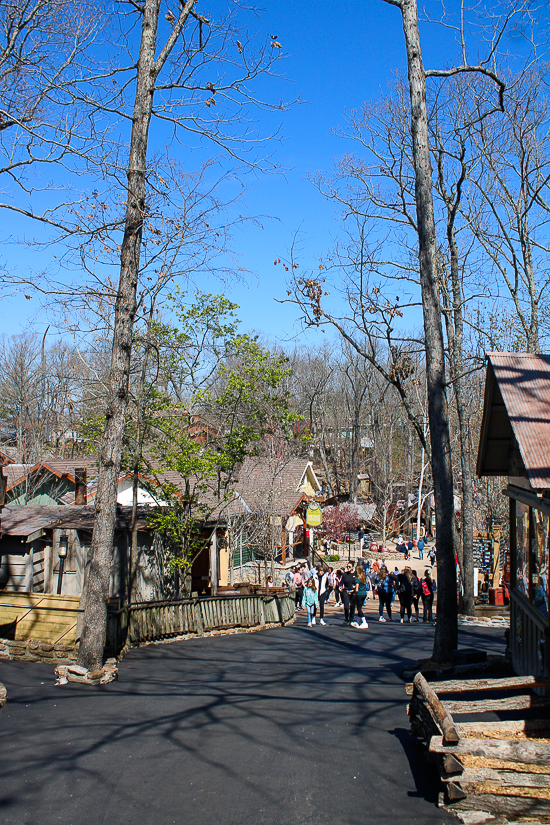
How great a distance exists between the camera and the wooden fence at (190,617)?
14.1 metres

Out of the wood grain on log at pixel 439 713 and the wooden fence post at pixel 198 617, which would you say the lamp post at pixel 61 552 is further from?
the wood grain on log at pixel 439 713

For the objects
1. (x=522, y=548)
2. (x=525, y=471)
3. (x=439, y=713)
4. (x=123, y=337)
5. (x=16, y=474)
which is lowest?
(x=439, y=713)

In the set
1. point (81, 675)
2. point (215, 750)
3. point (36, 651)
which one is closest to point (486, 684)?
point (215, 750)

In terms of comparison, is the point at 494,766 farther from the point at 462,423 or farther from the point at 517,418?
the point at 462,423

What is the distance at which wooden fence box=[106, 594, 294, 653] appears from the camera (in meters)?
14.1

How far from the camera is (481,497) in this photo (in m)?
39.2

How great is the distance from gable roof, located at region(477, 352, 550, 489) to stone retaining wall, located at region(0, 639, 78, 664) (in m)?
8.87

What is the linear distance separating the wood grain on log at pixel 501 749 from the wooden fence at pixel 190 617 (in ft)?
29.6

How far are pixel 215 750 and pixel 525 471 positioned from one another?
4.37 meters

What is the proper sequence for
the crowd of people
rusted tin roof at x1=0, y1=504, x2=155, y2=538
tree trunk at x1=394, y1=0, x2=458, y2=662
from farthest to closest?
rusted tin roof at x1=0, y1=504, x2=155, y2=538
the crowd of people
tree trunk at x1=394, y1=0, x2=458, y2=662

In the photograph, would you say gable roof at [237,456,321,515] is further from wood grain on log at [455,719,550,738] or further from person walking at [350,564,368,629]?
wood grain on log at [455,719,550,738]

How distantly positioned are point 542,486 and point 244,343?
42.7 feet

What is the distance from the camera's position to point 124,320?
1188cm

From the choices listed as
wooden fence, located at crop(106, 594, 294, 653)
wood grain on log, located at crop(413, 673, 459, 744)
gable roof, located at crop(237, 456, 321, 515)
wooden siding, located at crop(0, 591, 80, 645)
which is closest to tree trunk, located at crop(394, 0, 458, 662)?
wood grain on log, located at crop(413, 673, 459, 744)
